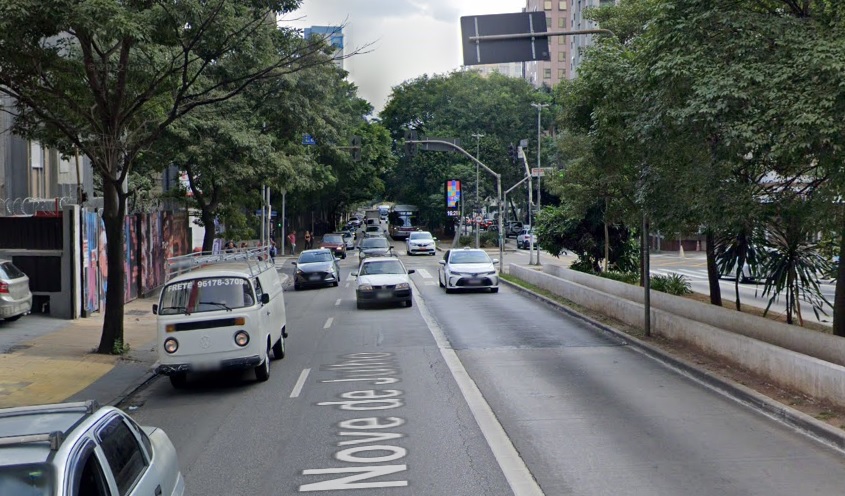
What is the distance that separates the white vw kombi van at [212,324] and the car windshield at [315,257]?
71.4 ft

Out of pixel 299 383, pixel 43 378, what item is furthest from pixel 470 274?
pixel 43 378

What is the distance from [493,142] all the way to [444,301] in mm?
46521

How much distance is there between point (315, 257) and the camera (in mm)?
36281

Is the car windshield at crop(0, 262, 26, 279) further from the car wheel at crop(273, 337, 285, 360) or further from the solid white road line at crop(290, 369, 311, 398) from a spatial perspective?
the solid white road line at crop(290, 369, 311, 398)

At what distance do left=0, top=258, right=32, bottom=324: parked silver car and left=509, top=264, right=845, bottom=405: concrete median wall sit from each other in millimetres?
14215

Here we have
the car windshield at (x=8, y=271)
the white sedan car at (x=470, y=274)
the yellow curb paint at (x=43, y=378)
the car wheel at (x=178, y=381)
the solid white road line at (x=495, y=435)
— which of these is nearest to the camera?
the solid white road line at (x=495, y=435)

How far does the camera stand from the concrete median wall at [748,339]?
36.5 feet

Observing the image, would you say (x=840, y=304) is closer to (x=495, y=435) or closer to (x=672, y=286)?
(x=495, y=435)

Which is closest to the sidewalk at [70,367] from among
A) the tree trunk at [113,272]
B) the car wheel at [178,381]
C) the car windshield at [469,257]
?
the tree trunk at [113,272]

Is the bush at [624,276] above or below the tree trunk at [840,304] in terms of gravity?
below

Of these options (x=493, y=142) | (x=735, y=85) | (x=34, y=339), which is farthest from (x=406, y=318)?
(x=493, y=142)

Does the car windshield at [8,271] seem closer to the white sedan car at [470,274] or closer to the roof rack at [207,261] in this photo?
the roof rack at [207,261]

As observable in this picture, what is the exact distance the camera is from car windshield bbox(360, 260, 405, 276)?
26672 millimetres

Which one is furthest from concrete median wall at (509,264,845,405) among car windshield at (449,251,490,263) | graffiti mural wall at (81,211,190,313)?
graffiti mural wall at (81,211,190,313)
